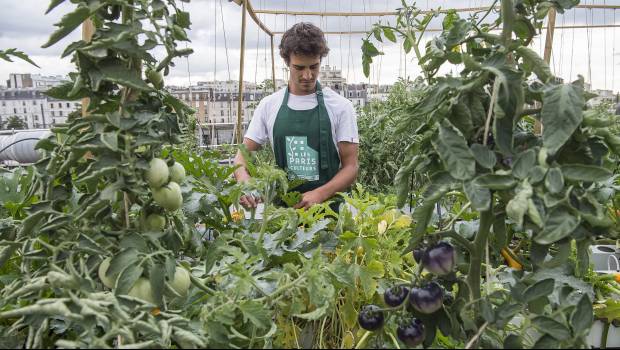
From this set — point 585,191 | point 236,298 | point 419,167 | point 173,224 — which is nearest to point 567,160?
point 585,191

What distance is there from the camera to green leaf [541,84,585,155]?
0.48m

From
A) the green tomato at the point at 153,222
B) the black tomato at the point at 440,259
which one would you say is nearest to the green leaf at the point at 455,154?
the black tomato at the point at 440,259

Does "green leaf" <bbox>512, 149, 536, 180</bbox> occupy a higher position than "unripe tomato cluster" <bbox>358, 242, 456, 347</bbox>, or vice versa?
"green leaf" <bbox>512, 149, 536, 180</bbox>

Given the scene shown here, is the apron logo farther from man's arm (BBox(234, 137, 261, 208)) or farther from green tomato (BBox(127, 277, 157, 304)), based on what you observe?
green tomato (BBox(127, 277, 157, 304))

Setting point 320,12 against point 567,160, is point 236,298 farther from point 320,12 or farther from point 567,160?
point 320,12

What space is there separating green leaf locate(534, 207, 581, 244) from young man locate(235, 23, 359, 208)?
1447 millimetres

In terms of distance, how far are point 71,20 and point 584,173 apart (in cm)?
57

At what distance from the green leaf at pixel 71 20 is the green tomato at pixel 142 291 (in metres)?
0.30

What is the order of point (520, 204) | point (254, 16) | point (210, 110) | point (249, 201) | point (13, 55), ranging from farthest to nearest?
1. point (210, 110)
2. point (254, 16)
3. point (249, 201)
4. point (13, 55)
5. point (520, 204)

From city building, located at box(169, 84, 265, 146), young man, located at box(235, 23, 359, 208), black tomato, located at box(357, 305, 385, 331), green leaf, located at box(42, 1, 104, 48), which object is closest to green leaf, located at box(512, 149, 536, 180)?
black tomato, located at box(357, 305, 385, 331)

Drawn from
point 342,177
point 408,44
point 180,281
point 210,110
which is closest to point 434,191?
point 180,281

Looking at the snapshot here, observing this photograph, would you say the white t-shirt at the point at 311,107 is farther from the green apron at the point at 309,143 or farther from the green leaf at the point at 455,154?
the green leaf at the point at 455,154

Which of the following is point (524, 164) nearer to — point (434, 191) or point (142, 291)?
point (434, 191)

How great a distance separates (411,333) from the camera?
56cm
